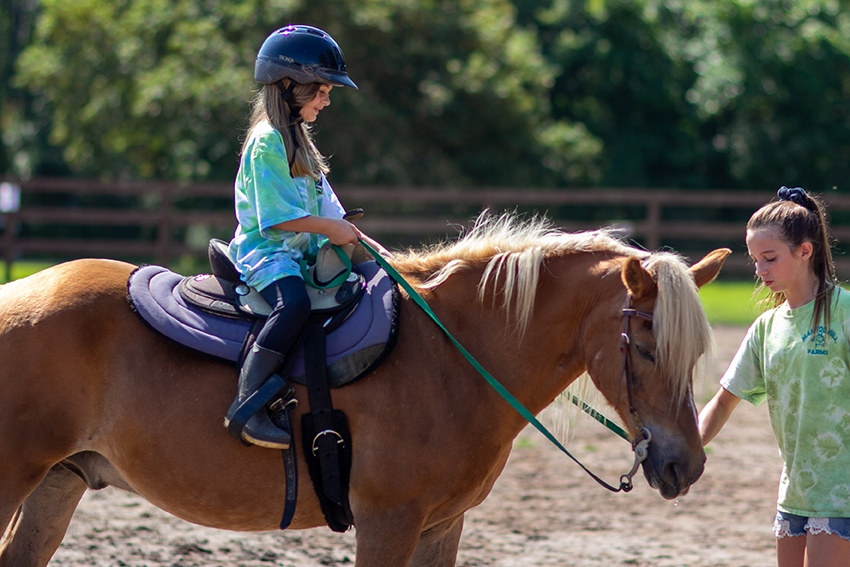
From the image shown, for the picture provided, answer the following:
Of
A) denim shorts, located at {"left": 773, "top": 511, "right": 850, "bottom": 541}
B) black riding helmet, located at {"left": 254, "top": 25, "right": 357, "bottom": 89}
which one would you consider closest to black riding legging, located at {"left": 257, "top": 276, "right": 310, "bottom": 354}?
black riding helmet, located at {"left": 254, "top": 25, "right": 357, "bottom": 89}

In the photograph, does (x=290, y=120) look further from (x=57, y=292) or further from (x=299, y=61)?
(x=57, y=292)

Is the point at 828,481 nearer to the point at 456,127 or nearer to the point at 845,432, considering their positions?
the point at 845,432

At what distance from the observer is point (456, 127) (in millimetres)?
18094

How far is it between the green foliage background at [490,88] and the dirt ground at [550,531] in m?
12.4

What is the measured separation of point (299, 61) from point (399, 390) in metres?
1.06

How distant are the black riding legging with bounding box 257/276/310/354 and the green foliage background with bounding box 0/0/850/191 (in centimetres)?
1419

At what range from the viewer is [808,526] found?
2.50 m

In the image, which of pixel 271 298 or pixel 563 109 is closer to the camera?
pixel 271 298

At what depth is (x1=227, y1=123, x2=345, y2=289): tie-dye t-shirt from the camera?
255cm

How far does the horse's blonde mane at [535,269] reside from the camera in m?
2.39

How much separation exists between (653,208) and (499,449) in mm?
12076

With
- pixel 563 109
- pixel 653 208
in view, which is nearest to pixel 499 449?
pixel 653 208

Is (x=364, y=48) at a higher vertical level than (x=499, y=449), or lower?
higher

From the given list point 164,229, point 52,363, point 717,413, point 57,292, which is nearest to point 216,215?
point 164,229
